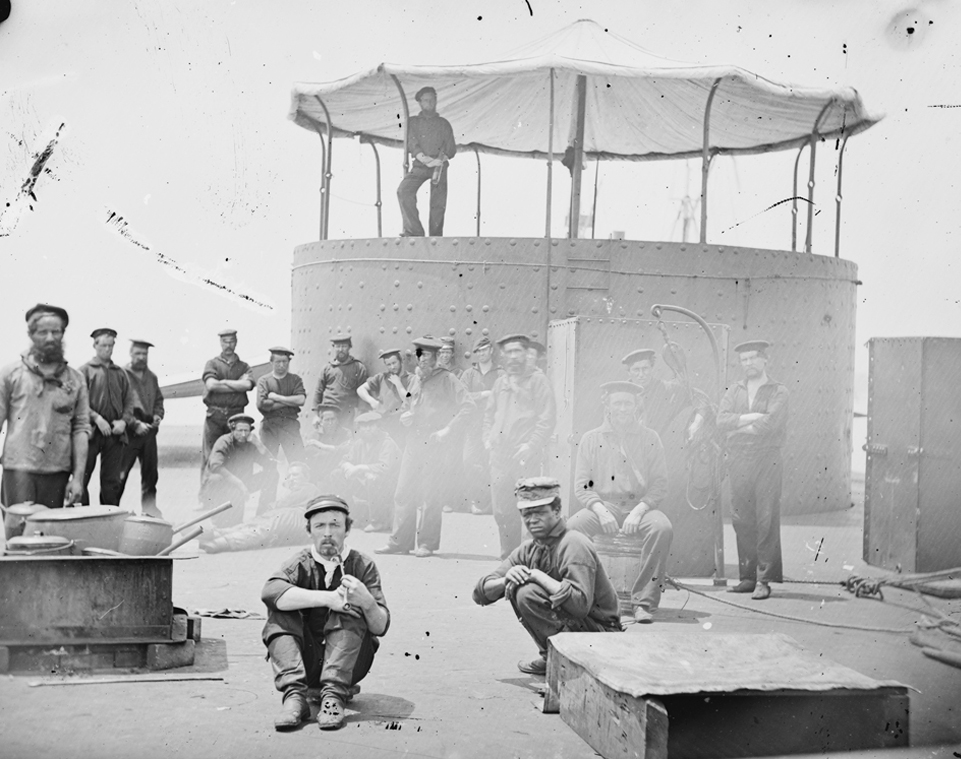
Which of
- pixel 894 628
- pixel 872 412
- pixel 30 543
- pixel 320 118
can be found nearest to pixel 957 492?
pixel 872 412

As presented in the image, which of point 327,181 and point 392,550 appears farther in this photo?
point 327,181

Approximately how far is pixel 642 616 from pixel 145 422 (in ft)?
16.5

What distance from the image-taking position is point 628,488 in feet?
23.0

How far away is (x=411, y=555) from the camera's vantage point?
28.5 ft

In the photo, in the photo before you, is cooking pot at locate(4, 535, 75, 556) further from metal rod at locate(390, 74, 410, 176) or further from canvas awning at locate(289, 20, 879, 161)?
metal rod at locate(390, 74, 410, 176)

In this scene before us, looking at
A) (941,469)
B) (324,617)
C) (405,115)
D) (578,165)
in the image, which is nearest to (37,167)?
(324,617)

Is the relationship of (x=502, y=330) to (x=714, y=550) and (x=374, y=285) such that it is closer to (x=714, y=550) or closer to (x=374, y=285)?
(x=374, y=285)

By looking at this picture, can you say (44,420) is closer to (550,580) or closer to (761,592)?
(550,580)

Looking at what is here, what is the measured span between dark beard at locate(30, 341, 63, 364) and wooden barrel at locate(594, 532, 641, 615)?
3.26 meters

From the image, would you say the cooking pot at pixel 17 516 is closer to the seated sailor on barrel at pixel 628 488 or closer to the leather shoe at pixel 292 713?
the leather shoe at pixel 292 713

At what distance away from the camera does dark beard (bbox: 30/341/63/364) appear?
624cm

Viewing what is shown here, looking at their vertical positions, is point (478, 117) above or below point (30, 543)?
above

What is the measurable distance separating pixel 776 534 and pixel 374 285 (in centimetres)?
488

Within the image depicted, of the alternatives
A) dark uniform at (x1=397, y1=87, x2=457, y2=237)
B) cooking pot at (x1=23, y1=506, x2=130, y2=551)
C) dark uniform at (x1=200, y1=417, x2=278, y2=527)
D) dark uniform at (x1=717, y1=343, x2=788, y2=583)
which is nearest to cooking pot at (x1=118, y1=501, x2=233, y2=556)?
cooking pot at (x1=23, y1=506, x2=130, y2=551)
